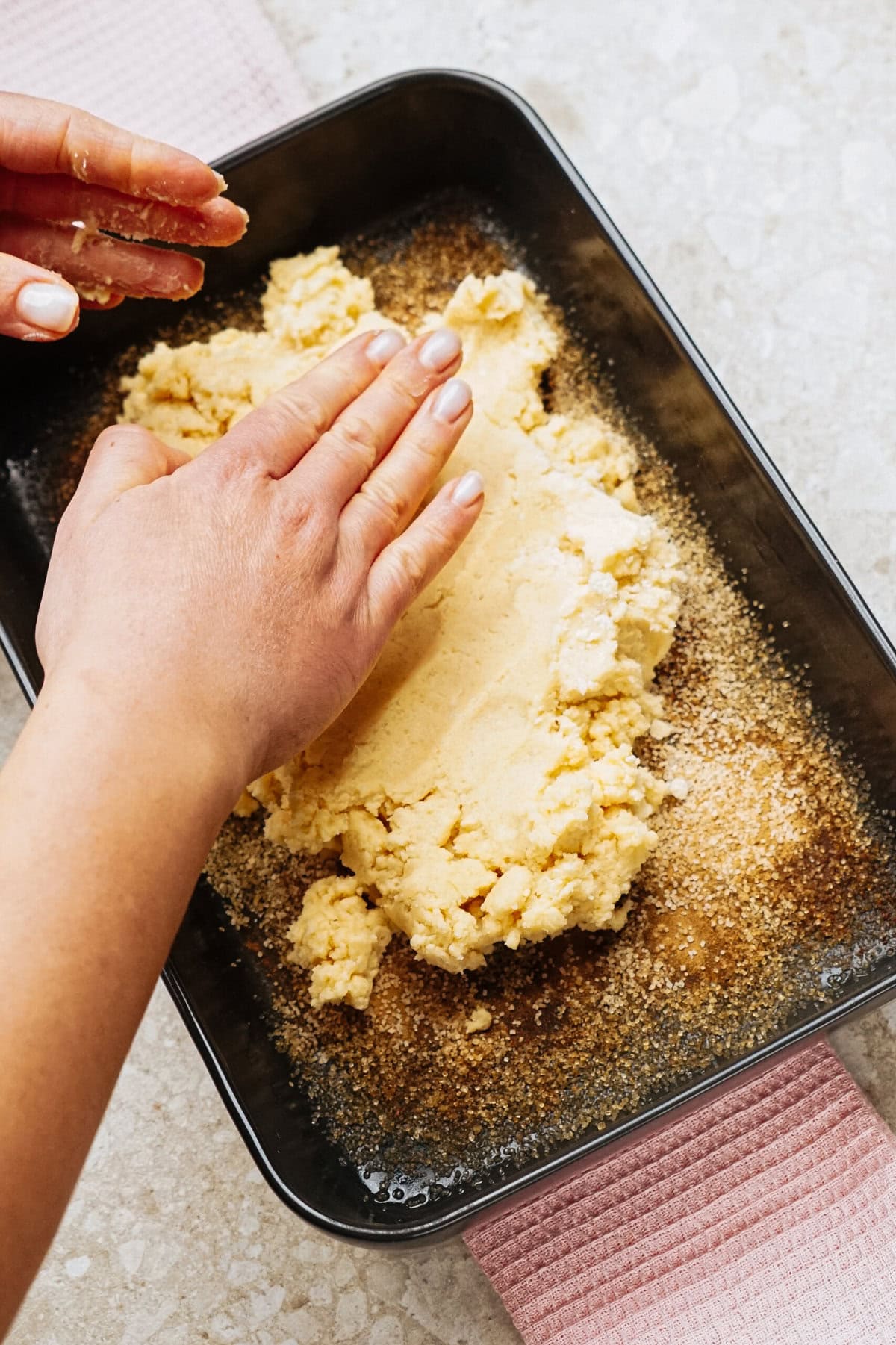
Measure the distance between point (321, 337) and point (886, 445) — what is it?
2.12 ft

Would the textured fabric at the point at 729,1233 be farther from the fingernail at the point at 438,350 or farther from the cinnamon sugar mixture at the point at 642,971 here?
the fingernail at the point at 438,350

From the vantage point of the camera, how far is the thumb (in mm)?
873

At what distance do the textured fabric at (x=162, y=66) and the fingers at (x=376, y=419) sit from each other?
0.49 m

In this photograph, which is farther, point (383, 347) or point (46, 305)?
point (383, 347)

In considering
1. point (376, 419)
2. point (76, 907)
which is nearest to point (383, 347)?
point (376, 419)

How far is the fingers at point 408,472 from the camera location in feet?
3.24

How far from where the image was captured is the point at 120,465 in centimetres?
98

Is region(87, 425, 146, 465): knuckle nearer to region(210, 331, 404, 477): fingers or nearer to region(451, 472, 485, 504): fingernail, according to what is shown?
region(210, 331, 404, 477): fingers

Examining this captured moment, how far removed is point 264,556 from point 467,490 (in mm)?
220

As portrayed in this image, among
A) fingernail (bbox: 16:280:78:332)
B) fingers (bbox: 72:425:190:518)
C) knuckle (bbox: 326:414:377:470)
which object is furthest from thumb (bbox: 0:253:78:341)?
knuckle (bbox: 326:414:377:470)

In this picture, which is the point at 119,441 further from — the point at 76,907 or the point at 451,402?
the point at 76,907

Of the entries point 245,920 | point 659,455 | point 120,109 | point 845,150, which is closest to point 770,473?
point 659,455

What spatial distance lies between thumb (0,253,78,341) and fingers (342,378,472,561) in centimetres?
28

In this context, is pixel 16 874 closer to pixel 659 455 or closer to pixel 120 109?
pixel 659 455
